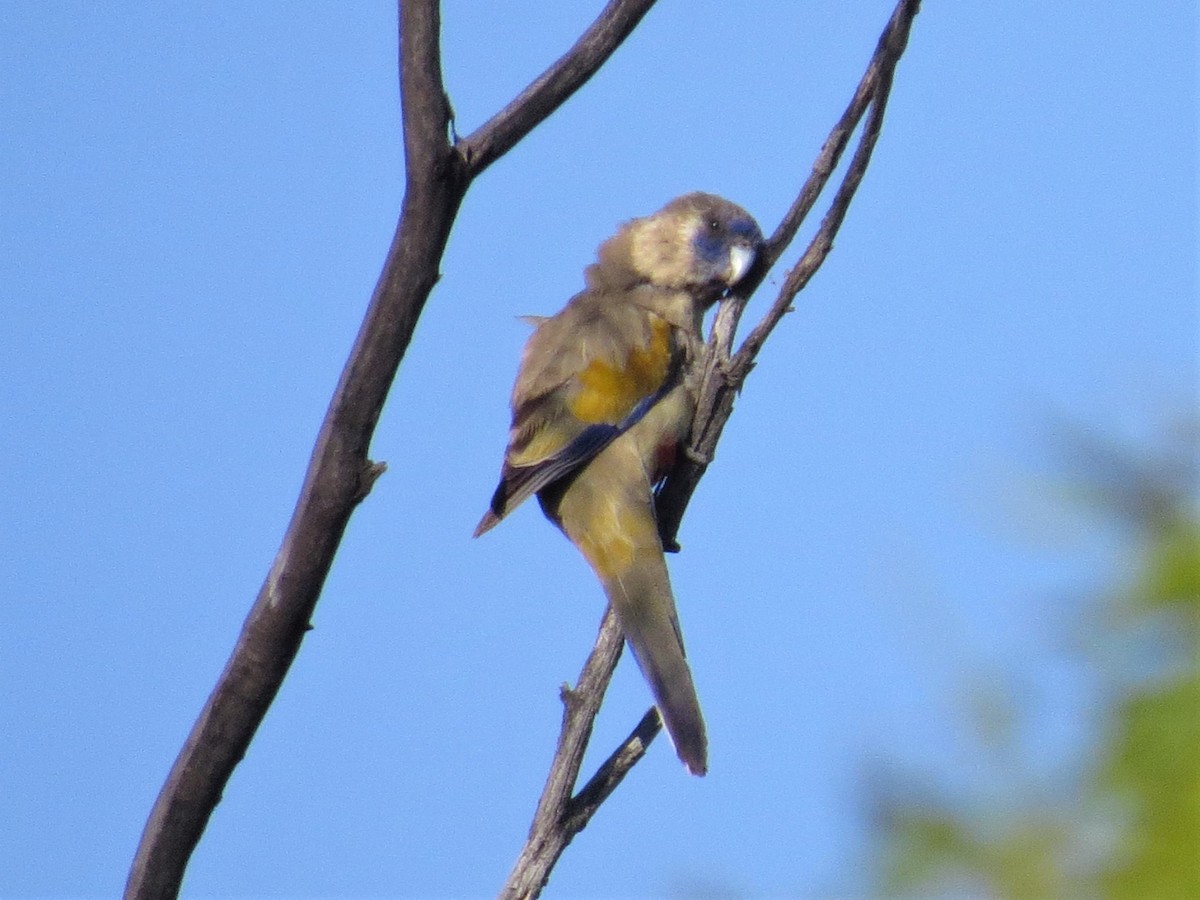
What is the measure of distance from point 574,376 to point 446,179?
2.05 m

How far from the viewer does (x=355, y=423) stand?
3.15 meters

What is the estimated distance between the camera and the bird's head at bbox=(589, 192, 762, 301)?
19.1ft

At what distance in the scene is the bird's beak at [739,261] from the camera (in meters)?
5.63

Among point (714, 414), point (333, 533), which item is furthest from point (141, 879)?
point (714, 414)

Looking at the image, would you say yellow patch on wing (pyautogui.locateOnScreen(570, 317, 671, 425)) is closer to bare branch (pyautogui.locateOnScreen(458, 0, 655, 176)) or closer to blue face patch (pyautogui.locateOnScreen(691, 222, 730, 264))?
blue face patch (pyautogui.locateOnScreen(691, 222, 730, 264))

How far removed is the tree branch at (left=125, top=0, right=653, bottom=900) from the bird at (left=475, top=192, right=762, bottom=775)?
1.15 m

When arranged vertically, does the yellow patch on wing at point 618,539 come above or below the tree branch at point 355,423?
above

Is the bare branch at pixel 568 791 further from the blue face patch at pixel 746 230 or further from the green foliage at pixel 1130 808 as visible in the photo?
the blue face patch at pixel 746 230

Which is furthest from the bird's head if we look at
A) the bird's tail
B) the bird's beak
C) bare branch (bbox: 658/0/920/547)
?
the bird's tail

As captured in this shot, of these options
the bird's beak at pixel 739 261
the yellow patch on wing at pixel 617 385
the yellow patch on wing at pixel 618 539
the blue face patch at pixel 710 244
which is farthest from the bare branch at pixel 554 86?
the blue face patch at pixel 710 244

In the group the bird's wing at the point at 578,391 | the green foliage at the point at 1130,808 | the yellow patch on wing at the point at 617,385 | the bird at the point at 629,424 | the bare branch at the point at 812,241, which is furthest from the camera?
the yellow patch on wing at the point at 617,385

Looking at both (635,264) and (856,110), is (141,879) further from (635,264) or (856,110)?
(635,264)

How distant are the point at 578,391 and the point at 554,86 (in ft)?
6.34

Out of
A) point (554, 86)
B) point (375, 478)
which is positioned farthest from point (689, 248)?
point (375, 478)
